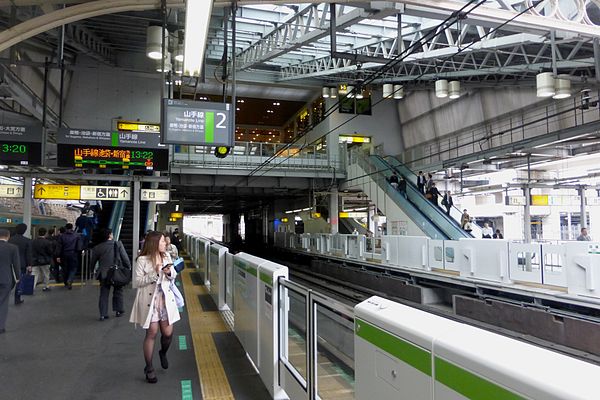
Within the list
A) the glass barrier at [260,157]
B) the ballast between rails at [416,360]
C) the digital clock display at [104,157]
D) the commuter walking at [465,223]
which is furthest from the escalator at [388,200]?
the ballast between rails at [416,360]

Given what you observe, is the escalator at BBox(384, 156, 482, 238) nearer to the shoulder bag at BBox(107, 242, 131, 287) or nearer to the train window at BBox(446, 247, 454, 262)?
the train window at BBox(446, 247, 454, 262)

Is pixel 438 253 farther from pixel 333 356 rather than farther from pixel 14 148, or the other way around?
pixel 14 148

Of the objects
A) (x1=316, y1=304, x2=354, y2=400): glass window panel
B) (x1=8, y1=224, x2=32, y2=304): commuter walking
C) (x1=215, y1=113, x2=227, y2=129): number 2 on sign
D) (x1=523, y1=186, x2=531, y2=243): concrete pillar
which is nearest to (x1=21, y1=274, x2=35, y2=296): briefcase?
(x1=8, y1=224, x2=32, y2=304): commuter walking

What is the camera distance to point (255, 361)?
4.94 meters

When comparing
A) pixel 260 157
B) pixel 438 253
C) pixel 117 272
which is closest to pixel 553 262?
pixel 438 253

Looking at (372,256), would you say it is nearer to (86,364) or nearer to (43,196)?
(43,196)

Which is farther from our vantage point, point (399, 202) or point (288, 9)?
point (399, 202)

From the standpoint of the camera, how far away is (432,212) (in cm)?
1912

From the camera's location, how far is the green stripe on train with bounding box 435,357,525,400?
144 cm

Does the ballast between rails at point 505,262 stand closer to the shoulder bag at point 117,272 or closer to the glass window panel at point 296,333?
the glass window panel at point 296,333

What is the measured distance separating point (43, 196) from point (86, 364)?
8.01 meters

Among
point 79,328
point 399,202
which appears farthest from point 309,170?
point 79,328

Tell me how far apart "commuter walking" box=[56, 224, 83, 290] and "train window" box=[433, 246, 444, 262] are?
30.1 feet

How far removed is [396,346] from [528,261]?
29.2ft
